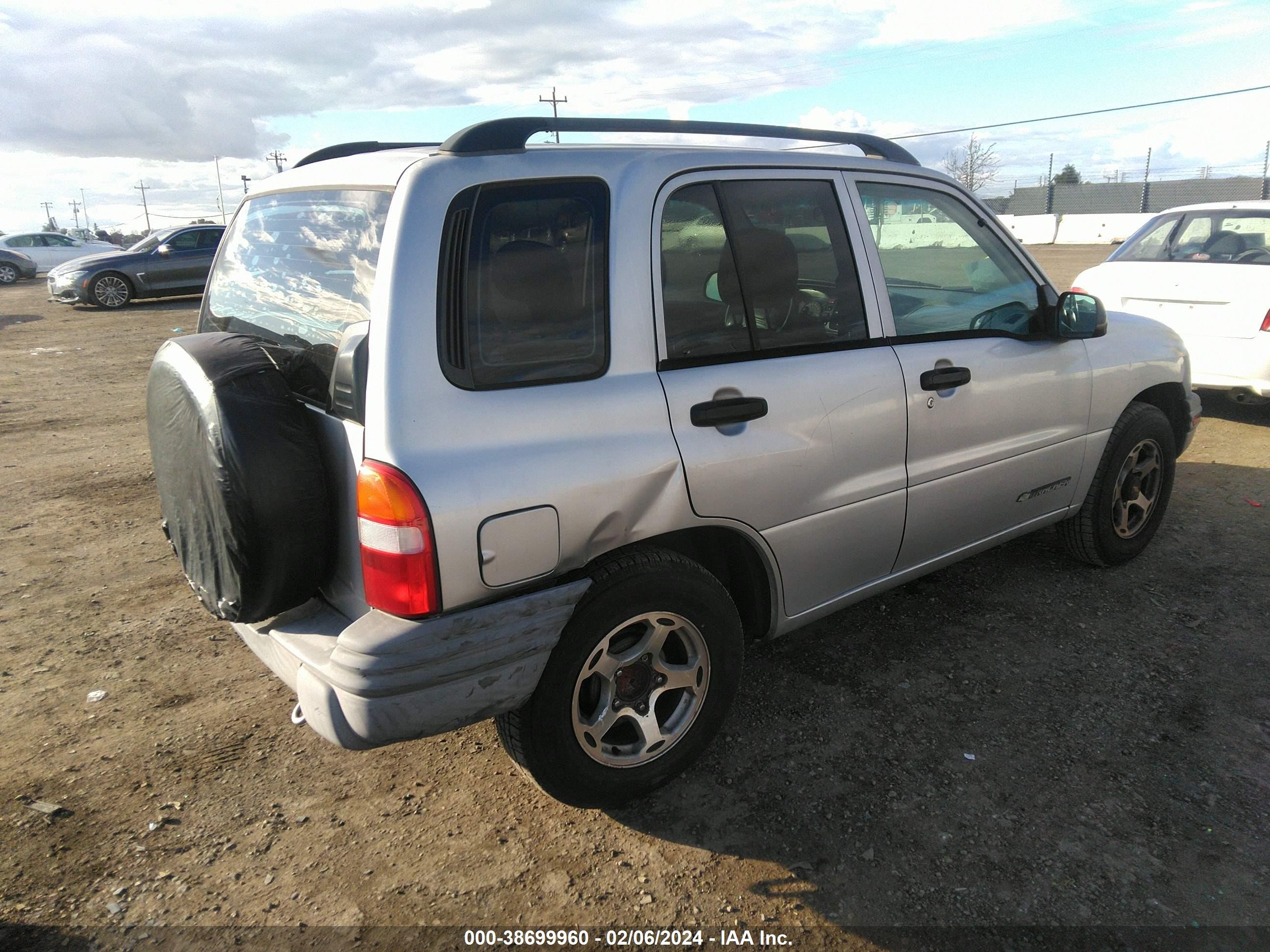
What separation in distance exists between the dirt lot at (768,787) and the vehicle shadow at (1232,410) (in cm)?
369

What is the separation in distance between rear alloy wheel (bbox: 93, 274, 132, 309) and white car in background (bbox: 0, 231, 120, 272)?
35.2 feet

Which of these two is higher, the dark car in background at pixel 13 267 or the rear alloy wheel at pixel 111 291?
the dark car in background at pixel 13 267

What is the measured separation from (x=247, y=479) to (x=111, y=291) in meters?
17.6

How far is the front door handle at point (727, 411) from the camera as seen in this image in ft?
8.54

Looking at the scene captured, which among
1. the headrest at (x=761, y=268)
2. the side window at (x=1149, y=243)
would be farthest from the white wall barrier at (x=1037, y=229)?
the headrest at (x=761, y=268)

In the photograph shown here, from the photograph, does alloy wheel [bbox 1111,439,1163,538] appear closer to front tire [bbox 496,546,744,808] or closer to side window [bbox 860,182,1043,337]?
side window [bbox 860,182,1043,337]

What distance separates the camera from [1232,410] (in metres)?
7.73

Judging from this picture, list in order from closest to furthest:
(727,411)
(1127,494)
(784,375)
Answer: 1. (727,411)
2. (784,375)
3. (1127,494)

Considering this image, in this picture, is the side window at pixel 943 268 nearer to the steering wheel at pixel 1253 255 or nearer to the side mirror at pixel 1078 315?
the side mirror at pixel 1078 315

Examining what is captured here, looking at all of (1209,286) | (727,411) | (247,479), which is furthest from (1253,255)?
(247,479)

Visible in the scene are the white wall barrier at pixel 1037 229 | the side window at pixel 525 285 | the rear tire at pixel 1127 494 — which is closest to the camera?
the side window at pixel 525 285

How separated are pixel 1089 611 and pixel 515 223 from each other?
3214mm

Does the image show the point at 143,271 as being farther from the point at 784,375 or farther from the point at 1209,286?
the point at 784,375

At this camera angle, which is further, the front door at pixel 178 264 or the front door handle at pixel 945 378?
the front door at pixel 178 264
